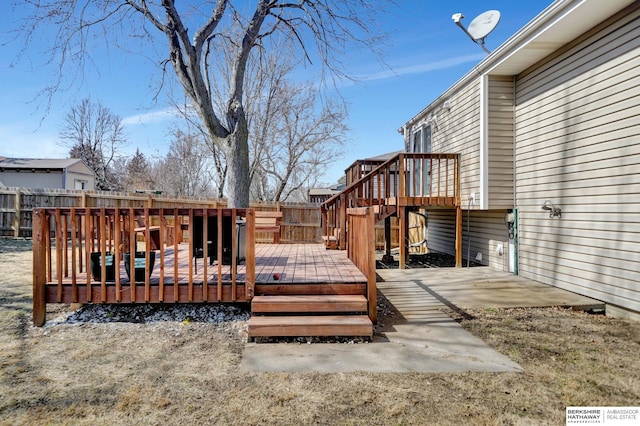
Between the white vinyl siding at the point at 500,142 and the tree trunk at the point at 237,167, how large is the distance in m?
4.61

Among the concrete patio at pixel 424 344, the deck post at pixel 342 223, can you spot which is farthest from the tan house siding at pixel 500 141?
the deck post at pixel 342 223

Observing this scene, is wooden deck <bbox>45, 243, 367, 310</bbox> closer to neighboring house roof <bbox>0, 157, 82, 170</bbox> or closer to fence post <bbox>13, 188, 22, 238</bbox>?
fence post <bbox>13, 188, 22, 238</bbox>

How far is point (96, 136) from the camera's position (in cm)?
2852

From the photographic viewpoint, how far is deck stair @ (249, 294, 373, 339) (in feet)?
11.1

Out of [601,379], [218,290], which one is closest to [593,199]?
[601,379]

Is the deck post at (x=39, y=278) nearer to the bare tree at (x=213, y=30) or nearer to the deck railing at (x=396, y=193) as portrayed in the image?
the bare tree at (x=213, y=30)

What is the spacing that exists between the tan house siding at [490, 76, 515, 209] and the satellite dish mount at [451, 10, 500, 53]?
1459mm

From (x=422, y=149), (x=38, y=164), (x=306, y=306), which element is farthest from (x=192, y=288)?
(x=38, y=164)

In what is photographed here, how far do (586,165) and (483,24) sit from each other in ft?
14.4

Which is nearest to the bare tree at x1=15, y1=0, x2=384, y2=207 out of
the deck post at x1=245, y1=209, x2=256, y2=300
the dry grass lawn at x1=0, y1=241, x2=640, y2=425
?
the deck post at x1=245, y1=209, x2=256, y2=300

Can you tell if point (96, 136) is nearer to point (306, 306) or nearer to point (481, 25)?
point (481, 25)

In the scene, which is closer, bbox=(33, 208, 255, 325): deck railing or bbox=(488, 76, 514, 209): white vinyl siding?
bbox=(33, 208, 255, 325): deck railing

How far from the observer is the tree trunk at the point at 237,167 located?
6.35 m

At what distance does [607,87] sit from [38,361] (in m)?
6.92
